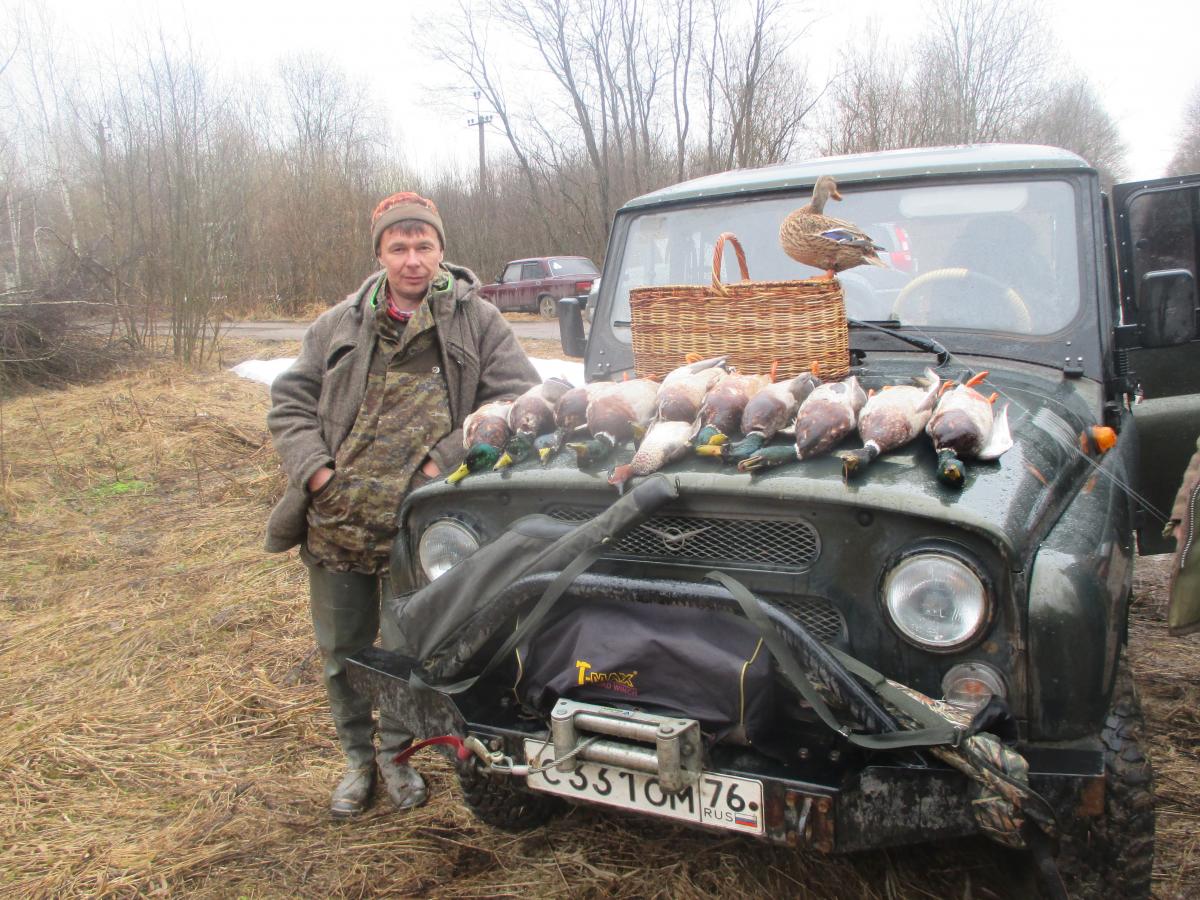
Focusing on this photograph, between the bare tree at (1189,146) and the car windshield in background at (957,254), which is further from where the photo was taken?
the bare tree at (1189,146)

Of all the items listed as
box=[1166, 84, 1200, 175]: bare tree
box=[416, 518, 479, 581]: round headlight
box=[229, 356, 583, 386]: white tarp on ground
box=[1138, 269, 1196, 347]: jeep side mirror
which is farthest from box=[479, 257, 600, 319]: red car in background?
box=[1166, 84, 1200, 175]: bare tree

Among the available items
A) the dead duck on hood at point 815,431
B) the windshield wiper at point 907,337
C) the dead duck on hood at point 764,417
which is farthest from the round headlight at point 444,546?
the windshield wiper at point 907,337

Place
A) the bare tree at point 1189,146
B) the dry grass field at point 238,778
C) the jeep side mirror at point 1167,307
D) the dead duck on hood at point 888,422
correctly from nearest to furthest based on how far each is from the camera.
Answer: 1. the dead duck on hood at point 888,422
2. the dry grass field at point 238,778
3. the jeep side mirror at point 1167,307
4. the bare tree at point 1189,146

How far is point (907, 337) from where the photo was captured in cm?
303

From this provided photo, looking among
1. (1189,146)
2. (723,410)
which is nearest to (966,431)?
(723,410)

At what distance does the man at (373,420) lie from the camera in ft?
9.74

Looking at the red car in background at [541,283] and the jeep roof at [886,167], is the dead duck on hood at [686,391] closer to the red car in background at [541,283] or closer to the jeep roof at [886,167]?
the jeep roof at [886,167]

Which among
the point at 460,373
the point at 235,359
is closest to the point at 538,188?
the point at 235,359

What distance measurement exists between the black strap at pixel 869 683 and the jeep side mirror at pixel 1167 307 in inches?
70.2

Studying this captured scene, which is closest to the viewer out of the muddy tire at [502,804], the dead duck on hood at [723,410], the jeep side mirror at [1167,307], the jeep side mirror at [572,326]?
the dead duck on hood at [723,410]

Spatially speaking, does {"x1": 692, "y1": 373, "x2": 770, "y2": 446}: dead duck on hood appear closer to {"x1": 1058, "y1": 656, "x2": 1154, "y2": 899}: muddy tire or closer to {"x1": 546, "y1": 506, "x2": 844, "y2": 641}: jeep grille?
{"x1": 546, "y1": 506, "x2": 844, "y2": 641}: jeep grille

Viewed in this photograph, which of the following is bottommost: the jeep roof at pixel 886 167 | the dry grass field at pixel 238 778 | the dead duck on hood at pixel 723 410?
the dry grass field at pixel 238 778

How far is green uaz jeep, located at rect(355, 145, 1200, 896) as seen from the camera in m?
1.84

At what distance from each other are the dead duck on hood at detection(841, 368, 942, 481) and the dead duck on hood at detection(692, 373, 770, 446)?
0.97 feet
